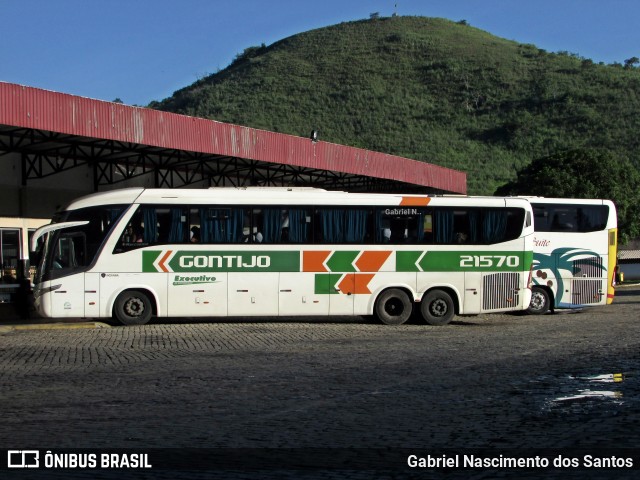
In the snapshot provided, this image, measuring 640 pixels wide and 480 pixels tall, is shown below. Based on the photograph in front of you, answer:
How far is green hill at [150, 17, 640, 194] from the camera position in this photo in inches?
3770

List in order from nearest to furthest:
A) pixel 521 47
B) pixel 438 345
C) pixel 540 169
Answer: pixel 438 345 → pixel 540 169 → pixel 521 47

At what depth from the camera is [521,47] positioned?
150 meters

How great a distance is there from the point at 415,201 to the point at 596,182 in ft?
114

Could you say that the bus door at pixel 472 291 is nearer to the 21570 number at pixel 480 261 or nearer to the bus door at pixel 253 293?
the 21570 number at pixel 480 261

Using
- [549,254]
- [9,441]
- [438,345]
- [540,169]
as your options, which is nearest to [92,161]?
[549,254]

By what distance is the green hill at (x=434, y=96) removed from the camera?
95750 millimetres

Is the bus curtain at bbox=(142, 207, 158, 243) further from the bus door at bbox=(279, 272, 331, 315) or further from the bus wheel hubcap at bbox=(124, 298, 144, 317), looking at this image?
the bus door at bbox=(279, 272, 331, 315)

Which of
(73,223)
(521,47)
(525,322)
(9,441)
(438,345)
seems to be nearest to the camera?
(9,441)

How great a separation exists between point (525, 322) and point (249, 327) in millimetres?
7236

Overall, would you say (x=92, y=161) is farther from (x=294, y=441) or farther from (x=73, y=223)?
(x=294, y=441)

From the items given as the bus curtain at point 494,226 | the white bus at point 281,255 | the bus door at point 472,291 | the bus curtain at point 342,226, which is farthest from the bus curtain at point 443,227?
Answer: the bus curtain at point 342,226

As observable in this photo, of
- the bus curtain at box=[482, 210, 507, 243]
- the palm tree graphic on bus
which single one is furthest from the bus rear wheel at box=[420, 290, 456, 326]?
the palm tree graphic on bus

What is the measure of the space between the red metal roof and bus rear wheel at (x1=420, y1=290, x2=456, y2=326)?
10056 mm

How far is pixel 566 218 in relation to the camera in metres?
25.3
